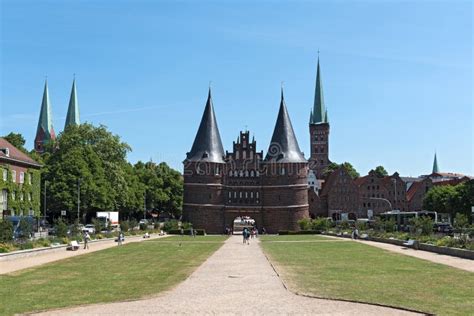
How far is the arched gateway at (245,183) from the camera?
94.8 metres

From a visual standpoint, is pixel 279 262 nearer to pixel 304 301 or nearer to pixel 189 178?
pixel 304 301

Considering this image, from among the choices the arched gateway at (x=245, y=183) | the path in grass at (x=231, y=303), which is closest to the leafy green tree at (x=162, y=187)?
the arched gateway at (x=245, y=183)

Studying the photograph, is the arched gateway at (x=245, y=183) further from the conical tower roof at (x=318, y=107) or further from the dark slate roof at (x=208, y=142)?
the conical tower roof at (x=318, y=107)

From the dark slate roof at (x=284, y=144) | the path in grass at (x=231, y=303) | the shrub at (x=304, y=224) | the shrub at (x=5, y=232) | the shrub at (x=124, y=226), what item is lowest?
the shrub at (x=304, y=224)

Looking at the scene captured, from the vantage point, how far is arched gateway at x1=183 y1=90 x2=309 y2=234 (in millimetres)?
94750

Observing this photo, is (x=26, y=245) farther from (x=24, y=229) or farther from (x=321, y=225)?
(x=321, y=225)

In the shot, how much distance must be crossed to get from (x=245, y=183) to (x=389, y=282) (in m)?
81.2

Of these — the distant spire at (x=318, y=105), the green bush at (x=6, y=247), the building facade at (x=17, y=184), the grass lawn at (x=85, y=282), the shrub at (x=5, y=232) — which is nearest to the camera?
→ the grass lawn at (x=85, y=282)

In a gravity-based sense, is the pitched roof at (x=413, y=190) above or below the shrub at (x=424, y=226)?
above

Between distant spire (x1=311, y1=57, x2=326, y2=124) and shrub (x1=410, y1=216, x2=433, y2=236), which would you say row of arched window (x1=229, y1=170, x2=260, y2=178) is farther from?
distant spire (x1=311, y1=57, x2=326, y2=124)

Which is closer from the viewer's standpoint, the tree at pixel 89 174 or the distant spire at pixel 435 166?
the tree at pixel 89 174

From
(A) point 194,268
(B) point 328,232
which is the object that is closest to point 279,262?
(A) point 194,268

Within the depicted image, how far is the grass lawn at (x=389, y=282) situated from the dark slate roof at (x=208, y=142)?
223ft

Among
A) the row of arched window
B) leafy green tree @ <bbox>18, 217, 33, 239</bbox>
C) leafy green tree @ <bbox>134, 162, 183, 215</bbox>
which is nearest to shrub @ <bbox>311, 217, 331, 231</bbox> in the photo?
the row of arched window
